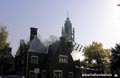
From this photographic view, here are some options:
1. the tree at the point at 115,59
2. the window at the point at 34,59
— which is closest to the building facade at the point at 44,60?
the window at the point at 34,59

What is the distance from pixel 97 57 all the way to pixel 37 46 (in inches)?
603

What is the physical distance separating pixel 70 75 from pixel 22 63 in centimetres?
970

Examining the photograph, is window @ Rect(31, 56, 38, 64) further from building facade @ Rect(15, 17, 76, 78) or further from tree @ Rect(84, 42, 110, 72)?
tree @ Rect(84, 42, 110, 72)

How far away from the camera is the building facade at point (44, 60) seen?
49.0m

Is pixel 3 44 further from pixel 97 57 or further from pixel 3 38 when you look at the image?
pixel 97 57

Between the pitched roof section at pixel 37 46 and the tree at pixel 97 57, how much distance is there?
1228 centimetres

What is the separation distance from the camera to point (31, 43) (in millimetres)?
51094

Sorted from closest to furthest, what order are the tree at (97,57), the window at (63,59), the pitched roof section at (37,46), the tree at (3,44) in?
the tree at (3,44) → the pitched roof section at (37,46) → the window at (63,59) → the tree at (97,57)

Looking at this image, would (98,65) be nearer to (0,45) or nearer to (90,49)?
(90,49)

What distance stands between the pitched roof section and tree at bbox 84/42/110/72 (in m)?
12.3

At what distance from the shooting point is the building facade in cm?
4903

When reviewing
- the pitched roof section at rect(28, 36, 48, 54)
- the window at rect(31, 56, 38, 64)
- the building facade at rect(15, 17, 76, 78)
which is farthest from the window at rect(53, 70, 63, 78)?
the pitched roof section at rect(28, 36, 48, 54)

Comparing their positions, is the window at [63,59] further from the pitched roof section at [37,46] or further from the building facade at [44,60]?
the pitched roof section at [37,46]

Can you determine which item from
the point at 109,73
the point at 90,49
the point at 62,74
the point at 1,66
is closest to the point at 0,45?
the point at 1,66
